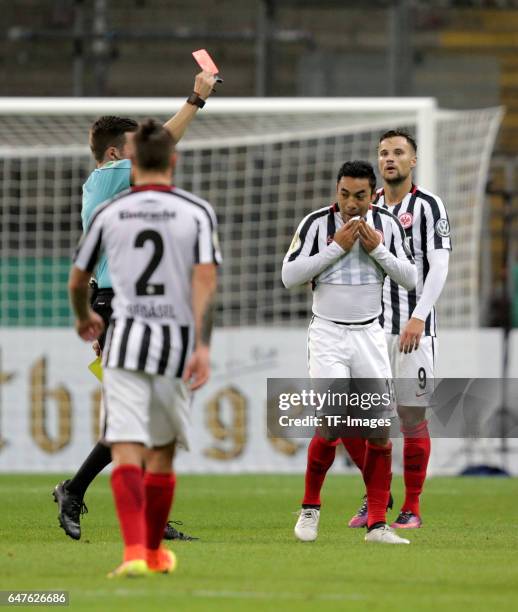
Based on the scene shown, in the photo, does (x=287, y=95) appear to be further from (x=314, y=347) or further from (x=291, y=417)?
(x=314, y=347)

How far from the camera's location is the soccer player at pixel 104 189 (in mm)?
6973

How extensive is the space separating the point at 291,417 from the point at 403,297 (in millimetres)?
5284

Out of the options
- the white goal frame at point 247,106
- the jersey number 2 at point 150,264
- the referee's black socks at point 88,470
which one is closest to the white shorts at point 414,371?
the referee's black socks at point 88,470

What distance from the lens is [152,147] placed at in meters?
5.35

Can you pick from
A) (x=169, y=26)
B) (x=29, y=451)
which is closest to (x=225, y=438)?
(x=29, y=451)

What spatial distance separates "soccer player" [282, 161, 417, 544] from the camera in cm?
698

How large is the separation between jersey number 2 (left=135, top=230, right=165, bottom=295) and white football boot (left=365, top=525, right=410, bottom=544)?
2.12m

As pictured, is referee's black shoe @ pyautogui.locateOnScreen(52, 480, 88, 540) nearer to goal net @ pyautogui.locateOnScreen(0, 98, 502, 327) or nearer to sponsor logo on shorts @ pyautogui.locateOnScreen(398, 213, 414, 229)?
sponsor logo on shorts @ pyautogui.locateOnScreen(398, 213, 414, 229)

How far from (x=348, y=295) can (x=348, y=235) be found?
0.36m

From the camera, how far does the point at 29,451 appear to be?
1320cm

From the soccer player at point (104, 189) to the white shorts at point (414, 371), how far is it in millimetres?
1601

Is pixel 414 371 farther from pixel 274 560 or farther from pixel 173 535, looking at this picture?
pixel 274 560

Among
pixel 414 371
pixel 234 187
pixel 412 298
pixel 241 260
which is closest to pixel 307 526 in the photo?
pixel 414 371

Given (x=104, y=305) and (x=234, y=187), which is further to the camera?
(x=234, y=187)
